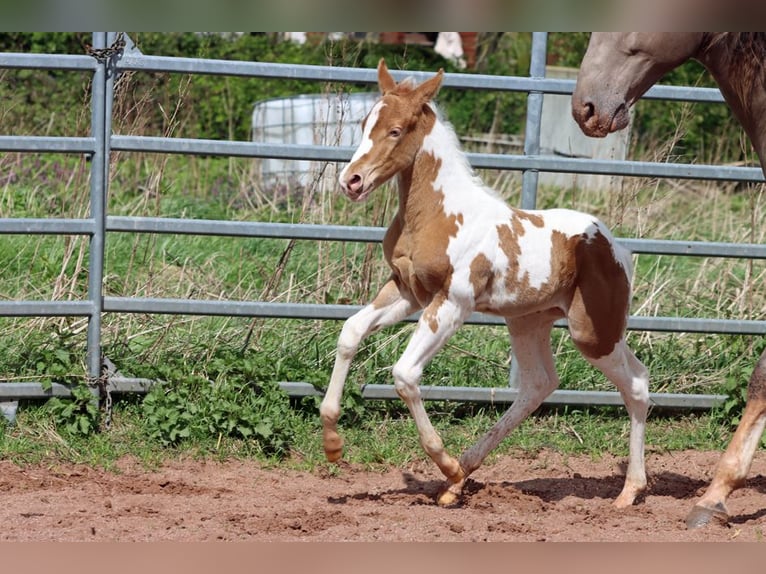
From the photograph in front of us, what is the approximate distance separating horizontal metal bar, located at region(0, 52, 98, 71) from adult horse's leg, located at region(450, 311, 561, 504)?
2547 mm

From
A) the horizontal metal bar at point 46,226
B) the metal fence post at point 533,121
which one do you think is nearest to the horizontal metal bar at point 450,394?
the horizontal metal bar at point 46,226

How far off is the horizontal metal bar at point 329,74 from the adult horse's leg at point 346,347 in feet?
4.49

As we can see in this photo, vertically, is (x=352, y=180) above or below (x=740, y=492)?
above

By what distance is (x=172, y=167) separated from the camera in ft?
32.3

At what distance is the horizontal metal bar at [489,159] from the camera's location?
523 cm

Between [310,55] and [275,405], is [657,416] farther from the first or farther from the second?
[310,55]

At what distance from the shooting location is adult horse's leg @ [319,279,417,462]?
4309mm

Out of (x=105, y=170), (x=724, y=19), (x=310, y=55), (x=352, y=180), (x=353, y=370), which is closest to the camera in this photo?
(x=724, y=19)

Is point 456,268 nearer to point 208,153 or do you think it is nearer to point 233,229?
point 233,229

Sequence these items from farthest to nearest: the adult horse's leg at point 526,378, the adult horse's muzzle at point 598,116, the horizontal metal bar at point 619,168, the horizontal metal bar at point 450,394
Answer: 1. the horizontal metal bar at point 619,168
2. the horizontal metal bar at point 450,394
3. the adult horse's leg at point 526,378
4. the adult horse's muzzle at point 598,116

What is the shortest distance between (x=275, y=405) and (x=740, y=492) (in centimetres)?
239

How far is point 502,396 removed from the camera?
5645 millimetres

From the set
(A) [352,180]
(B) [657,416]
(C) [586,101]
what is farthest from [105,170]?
(B) [657,416]

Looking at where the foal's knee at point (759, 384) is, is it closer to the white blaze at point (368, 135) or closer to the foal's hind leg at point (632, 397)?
the foal's hind leg at point (632, 397)
